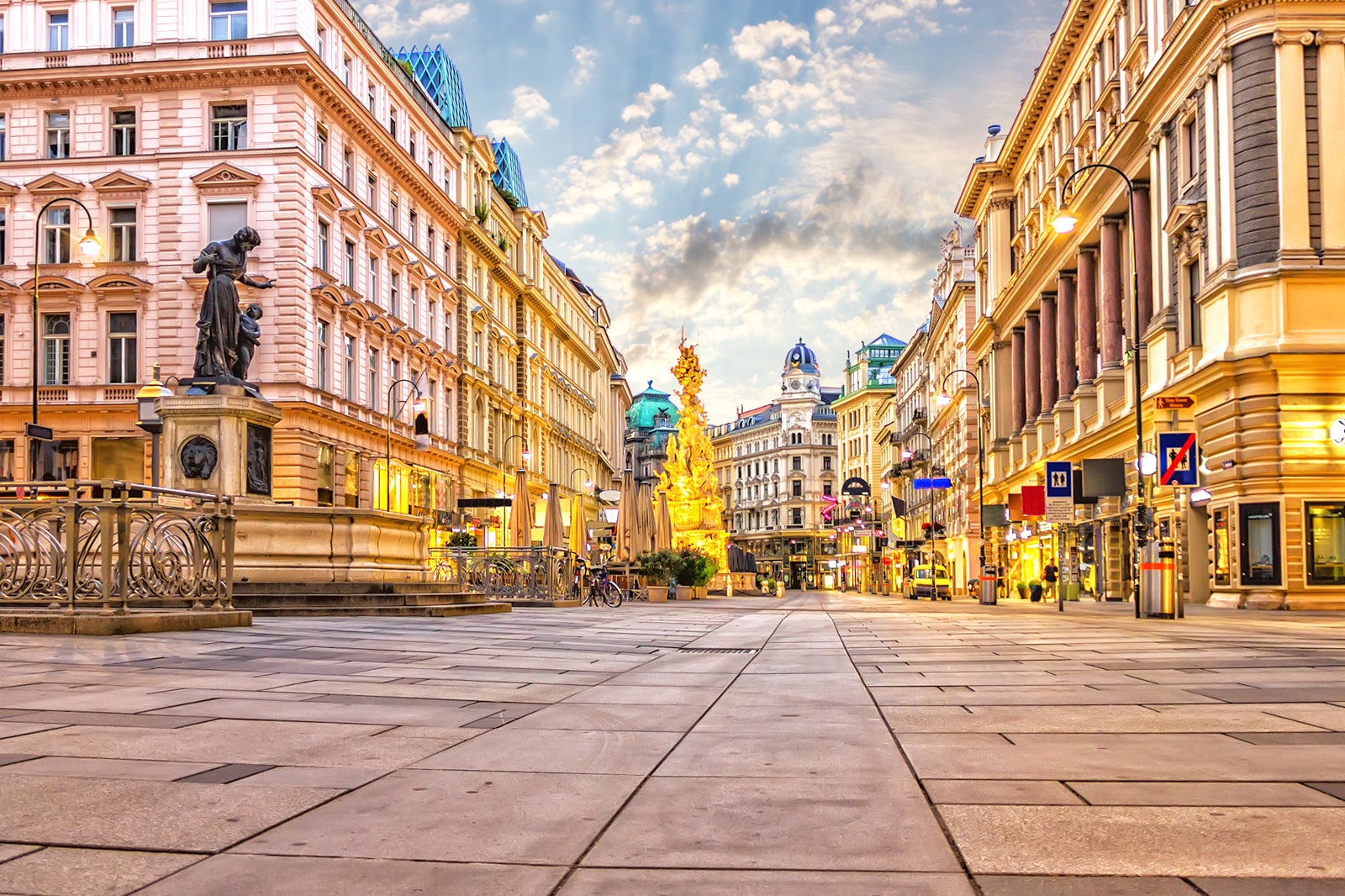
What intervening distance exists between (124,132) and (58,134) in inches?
97.6

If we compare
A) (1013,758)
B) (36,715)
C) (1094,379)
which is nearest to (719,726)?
(1013,758)

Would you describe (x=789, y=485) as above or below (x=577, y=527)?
above

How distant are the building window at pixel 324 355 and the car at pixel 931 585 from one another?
3012 centimetres

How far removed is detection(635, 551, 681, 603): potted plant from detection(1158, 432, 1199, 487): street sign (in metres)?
24.7

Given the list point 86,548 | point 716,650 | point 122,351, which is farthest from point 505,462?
point 86,548

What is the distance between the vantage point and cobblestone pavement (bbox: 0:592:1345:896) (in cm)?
400

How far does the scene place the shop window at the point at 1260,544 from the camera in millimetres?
30823

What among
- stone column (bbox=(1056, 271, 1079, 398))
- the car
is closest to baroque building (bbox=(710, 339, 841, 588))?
the car

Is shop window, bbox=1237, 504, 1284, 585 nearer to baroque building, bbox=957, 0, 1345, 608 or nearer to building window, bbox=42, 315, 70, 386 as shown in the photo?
baroque building, bbox=957, 0, 1345, 608

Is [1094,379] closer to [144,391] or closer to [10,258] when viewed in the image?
[144,391]

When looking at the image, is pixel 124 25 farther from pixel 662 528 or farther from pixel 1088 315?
pixel 1088 315

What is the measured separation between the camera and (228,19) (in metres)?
46.9

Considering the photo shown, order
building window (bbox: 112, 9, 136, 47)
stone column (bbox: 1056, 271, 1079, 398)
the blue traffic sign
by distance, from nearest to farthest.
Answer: the blue traffic sign
building window (bbox: 112, 9, 136, 47)
stone column (bbox: 1056, 271, 1079, 398)

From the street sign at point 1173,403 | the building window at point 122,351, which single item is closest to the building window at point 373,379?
the building window at point 122,351
